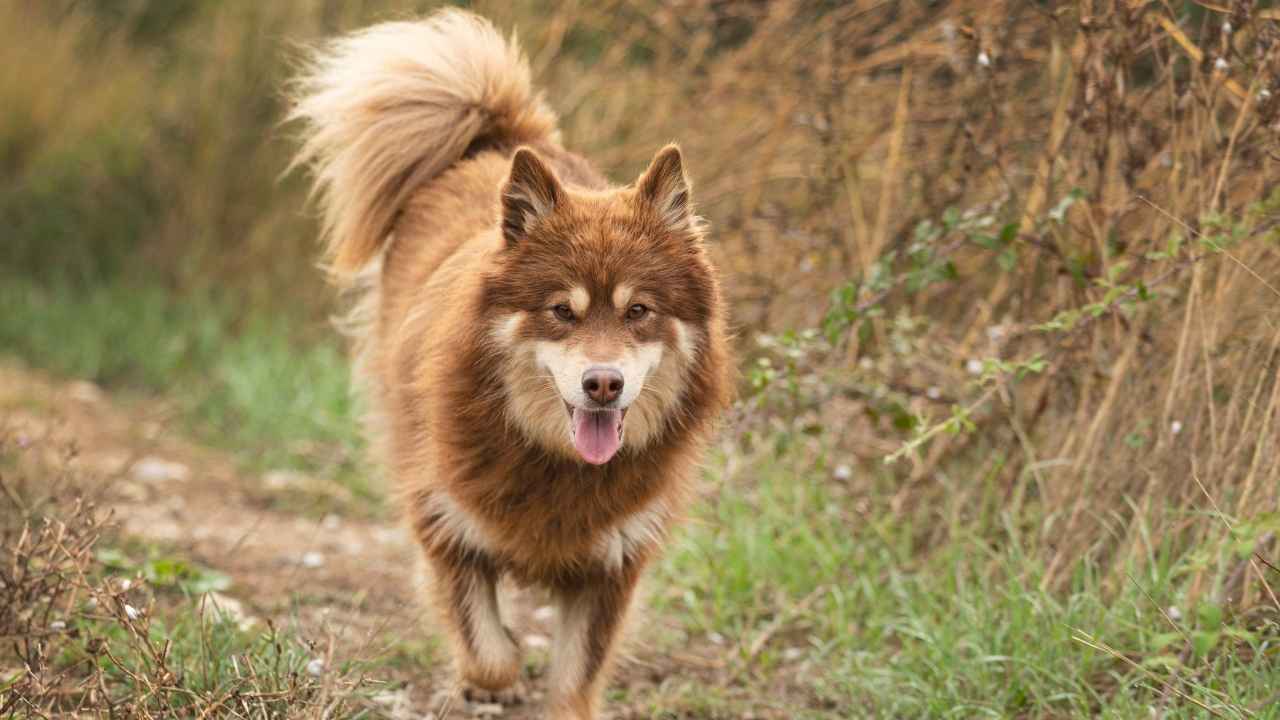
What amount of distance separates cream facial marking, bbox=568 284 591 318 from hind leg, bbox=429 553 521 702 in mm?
852

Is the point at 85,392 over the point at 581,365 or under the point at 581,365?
under

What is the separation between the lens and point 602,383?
136 inches

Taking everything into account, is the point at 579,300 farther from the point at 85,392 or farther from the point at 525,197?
the point at 85,392

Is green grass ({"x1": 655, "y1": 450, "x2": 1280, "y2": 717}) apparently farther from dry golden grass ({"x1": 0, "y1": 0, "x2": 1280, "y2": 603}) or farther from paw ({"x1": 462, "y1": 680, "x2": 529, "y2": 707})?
paw ({"x1": 462, "y1": 680, "x2": 529, "y2": 707})

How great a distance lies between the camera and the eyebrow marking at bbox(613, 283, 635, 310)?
3.65 meters

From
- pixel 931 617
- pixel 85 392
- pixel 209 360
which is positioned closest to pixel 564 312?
pixel 931 617

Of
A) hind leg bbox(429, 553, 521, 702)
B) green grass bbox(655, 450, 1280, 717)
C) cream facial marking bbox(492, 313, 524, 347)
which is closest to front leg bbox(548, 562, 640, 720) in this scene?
hind leg bbox(429, 553, 521, 702)

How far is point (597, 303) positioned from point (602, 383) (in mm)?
279

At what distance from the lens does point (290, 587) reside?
4.95 m

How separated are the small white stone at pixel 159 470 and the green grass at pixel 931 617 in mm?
2453

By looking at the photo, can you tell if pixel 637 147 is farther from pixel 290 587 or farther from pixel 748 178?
pixel 290 587

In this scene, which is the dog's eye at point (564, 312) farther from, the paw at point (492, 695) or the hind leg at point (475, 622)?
the paw at point (492, 695)

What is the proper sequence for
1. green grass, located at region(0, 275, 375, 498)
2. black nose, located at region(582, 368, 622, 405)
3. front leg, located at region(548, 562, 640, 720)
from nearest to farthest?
black nose, located at region(582, 368, 622, 405)
front leg, located at region(548, 562, 640, 720)
green grass, located at region(0, 275, 375, 498)

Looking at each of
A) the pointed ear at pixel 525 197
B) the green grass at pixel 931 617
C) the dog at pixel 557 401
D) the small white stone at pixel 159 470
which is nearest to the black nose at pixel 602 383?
the dog at pixel 557 401
